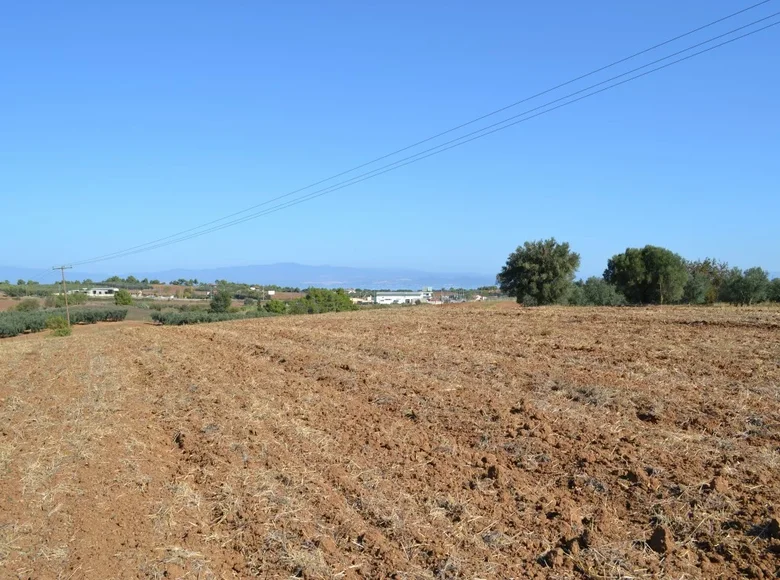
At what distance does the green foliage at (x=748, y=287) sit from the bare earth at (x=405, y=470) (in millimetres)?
28344

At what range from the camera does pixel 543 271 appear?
42.5 metres

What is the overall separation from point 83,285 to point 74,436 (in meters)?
107

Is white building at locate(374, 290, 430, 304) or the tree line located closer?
the tree line

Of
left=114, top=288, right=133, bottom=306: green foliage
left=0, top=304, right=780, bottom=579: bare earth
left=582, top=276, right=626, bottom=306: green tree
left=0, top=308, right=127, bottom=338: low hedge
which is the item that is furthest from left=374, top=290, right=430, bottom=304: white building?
left=0, top=304, right=780, bottom=579: bare earth

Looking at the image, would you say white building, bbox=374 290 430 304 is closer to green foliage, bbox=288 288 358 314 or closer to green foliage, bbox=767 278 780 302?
green foliage, bbox=288 288 358 314

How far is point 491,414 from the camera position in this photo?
773 cm

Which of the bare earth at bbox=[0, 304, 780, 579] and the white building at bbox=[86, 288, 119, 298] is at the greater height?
the white building at bbox=[86, 288, 119, 298]

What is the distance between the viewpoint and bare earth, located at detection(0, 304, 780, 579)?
446 centimetres

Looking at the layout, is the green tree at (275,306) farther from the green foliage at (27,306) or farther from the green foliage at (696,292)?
the green foliage at (696,292)

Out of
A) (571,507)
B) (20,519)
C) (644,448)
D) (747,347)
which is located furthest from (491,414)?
(747,347)

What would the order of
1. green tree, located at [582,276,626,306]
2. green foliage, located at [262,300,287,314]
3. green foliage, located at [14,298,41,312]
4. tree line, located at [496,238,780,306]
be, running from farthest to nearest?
green foliage, located at [14,298,41,312]
green foliage, located at [262,300,287,314]
green tree, located at [582,276,626,306]
tree line, located at [496,238,780,306]

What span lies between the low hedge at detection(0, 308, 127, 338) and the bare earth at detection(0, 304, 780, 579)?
122 ft

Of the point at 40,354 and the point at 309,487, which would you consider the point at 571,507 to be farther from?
the point at 40,354

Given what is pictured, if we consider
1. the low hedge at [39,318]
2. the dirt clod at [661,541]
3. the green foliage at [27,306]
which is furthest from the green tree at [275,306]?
the dirt clod at [661,541]
